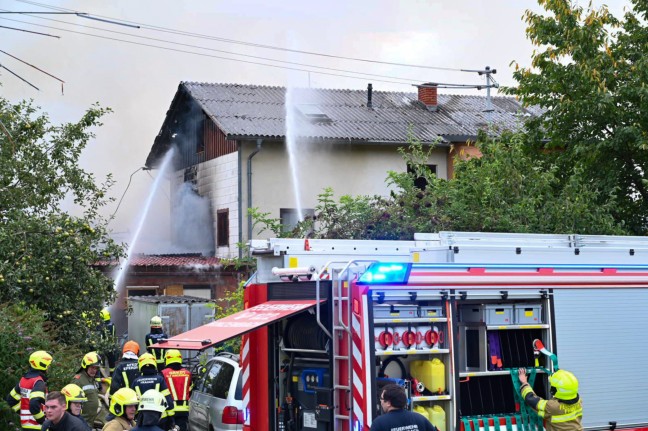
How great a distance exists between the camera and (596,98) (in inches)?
726

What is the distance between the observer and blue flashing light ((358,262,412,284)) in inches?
308

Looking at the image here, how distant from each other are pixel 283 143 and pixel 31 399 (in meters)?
18.0

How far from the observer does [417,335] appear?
27.2ft

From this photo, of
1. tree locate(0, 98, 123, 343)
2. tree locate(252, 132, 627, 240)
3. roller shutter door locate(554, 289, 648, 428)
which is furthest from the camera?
tree locate(252, 132, 627, 240)

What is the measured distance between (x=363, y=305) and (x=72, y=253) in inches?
299

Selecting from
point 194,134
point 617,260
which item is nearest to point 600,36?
point 617,260

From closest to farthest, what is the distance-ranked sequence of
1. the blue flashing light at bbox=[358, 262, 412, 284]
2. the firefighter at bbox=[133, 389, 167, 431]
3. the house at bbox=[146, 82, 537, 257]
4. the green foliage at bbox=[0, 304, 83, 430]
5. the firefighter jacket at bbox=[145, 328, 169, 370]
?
the firefighter at bbox=[133, 389, 167, 431], the blue flashing light at bbox=[358, 262, 412, 284], the green foliage at bbox=[0, 304, 83, 430], the firefighter jacket at bbox=[145, 328, 169, 370], the house at bbox=[146, 82, 537, 257]

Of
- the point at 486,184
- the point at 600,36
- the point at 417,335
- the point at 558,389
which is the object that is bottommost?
the point at 558,389

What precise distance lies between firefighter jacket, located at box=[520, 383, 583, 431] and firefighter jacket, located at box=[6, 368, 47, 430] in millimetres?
5002

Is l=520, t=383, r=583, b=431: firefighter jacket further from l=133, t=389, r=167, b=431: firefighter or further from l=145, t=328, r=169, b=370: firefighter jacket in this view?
l=145, t=328, r=169, b=370: firefighter jacket

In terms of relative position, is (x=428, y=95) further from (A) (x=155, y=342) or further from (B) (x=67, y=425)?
(B) (x=67, y=425)

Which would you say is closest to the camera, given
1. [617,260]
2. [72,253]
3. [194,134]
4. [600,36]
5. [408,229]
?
[617,260]

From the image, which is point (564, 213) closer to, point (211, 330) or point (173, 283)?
point (211, 330)

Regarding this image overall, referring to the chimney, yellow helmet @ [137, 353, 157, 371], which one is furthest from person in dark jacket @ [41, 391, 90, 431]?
the chimney
